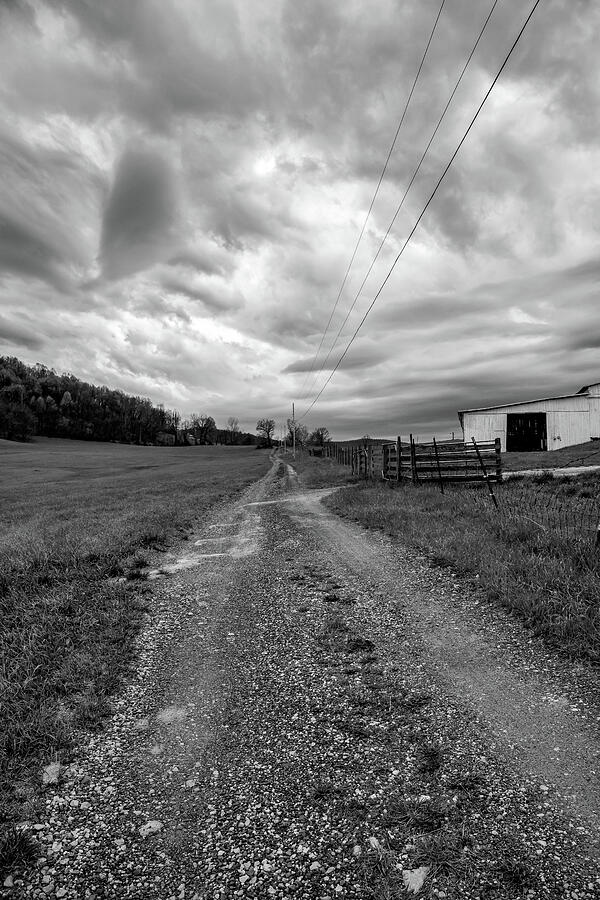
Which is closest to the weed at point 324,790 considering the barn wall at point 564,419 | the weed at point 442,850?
the weed at point 442,850

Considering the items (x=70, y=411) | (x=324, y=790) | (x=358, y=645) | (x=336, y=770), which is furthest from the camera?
(x=70, y=411)

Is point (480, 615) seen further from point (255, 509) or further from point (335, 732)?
point (255, 509)

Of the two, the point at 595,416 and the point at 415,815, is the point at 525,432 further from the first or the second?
the point at 415,815

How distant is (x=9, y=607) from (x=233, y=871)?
5.50 metres

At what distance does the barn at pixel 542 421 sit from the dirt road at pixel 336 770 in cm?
3730

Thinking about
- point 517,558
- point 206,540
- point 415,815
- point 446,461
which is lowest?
point 206,540

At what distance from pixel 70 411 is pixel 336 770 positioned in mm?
138817

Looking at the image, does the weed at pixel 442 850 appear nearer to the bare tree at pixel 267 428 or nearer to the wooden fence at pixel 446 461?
the wooden fence at pixel 446 461

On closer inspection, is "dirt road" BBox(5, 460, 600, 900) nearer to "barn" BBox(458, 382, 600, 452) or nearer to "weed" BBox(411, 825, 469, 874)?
"weed" BBox(411, 825, 469, 874)

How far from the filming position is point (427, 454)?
1848 cm

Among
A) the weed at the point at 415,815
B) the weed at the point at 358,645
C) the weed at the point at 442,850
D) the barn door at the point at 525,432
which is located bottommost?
the weed at the point at 358,645

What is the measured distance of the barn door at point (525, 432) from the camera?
38.9m

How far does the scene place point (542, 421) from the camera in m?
38.7

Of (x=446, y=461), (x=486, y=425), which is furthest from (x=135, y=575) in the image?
(x=486, y=425)
